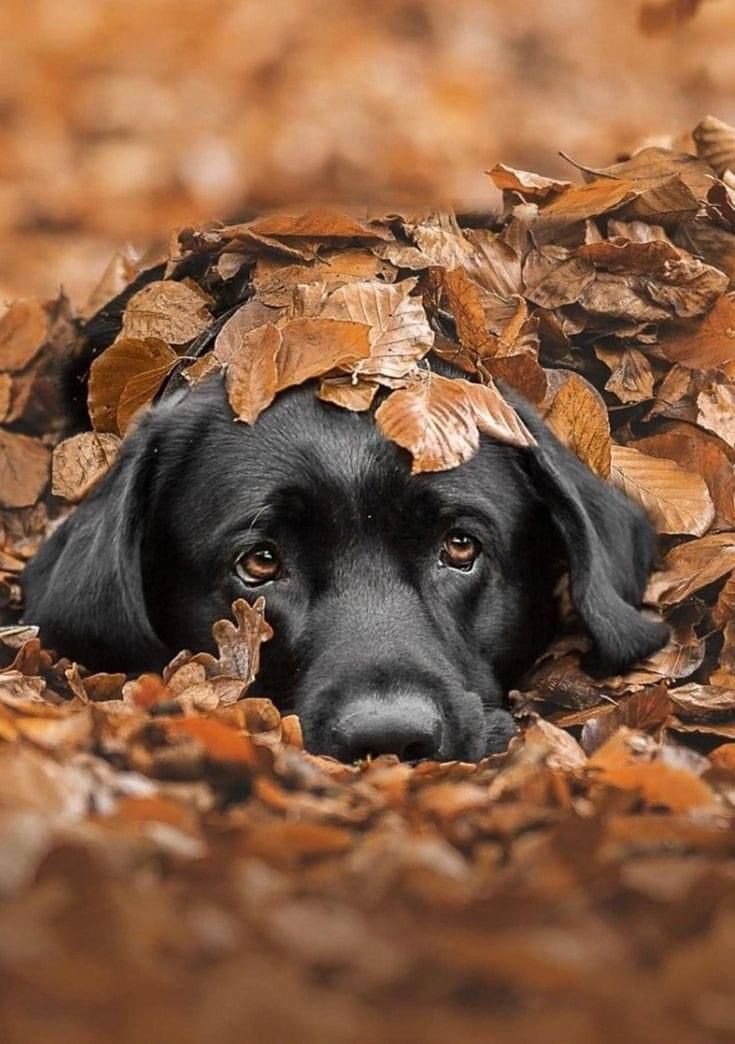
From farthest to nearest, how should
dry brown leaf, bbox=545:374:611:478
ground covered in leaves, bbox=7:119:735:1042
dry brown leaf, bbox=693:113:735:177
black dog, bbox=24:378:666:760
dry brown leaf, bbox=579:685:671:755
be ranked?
dry brown leaf, bbox=693:113:735:177 < dry brown leaf, bbox=545:374:611:478 < black dog, bbox=24:378:666:760 < dry brown leaf, bbox=579:685:671:755 < ground covered in leaves, bbox=7:119:735:1042

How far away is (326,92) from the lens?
148 inches

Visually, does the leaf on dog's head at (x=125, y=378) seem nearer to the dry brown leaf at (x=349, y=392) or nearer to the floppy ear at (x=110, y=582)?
the floppy ear at (x=110, y=582)

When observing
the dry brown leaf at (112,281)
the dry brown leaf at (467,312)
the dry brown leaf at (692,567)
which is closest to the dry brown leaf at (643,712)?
the dry brown leaf at (692,567)

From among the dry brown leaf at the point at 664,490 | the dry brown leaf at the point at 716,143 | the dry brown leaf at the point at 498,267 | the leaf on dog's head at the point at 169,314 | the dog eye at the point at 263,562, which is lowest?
the dog eye at the point at 263,562

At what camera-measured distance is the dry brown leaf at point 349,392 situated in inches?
118

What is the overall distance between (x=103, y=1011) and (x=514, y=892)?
0.42 metres

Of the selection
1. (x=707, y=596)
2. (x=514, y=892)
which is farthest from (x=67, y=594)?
(x=514, y=892)

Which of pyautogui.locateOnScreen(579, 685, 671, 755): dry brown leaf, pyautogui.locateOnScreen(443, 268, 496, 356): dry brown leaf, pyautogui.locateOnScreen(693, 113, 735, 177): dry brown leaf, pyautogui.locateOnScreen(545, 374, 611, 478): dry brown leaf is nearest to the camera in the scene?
pyautogui.locateOnScreen(579, 685, 671, 755): dry brown leaf

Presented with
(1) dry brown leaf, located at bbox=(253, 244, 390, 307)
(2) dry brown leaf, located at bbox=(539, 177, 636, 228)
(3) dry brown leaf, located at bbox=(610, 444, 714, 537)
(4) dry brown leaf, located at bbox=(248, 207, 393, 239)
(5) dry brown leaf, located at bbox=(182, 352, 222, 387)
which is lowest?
(3) dry brown leaf, located at bbox=(610, 444, 714, 537)

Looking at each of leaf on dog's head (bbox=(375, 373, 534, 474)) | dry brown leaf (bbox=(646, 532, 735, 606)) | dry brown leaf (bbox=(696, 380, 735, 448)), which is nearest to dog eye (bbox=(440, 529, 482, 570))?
leaf on dog's head (bbox=(375, 373, 534, 474))

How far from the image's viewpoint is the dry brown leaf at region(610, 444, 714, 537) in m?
3.18

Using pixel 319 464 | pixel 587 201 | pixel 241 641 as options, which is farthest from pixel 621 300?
pixel 241 641

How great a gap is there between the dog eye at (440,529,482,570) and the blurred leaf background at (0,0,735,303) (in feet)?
3.18

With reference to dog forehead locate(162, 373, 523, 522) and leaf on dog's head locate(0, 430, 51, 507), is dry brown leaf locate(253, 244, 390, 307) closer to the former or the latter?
dog forehead locate(162, 373, 523, 522)
